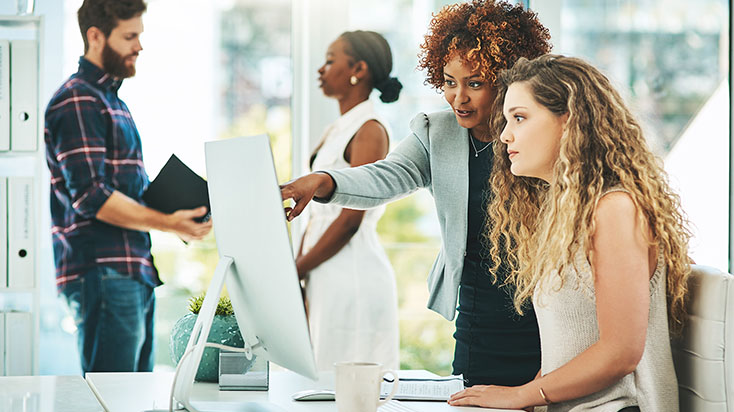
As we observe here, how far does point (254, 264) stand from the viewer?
1.19m

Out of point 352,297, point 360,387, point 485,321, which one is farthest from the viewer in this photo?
point 352,297

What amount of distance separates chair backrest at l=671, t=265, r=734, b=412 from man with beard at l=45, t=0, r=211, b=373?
2191 millimetres

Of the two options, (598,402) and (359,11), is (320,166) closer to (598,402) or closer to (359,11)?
(359,11)

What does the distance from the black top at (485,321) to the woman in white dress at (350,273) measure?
0.90 m

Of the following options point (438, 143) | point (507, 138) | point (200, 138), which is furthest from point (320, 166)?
point (507, 138)

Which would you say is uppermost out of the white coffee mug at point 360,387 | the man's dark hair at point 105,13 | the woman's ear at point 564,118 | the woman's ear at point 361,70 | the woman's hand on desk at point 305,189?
the man's dark hair at point 105,13

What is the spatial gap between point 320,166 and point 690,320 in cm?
171

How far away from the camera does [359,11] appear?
11.2 ft

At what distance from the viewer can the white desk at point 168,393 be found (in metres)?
1.31

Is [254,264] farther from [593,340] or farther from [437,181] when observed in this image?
[437,181]

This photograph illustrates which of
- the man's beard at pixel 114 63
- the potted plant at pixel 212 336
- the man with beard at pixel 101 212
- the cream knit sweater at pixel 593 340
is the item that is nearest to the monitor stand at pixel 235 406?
the potted plant at pixel 212 336

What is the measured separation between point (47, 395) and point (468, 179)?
1041 mm

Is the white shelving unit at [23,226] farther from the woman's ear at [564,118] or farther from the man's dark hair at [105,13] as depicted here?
the woman's ear at [564,118]

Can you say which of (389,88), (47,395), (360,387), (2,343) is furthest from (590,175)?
(2,343)
